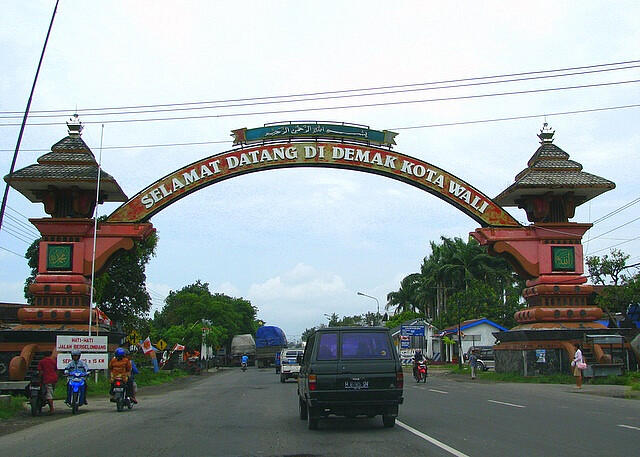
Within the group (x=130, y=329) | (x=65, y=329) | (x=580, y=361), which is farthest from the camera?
(x=130, y=329)

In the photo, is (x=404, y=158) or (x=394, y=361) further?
(x=404, y=158)

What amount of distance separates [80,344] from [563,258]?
22289 mm

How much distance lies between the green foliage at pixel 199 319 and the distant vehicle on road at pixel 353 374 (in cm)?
5592

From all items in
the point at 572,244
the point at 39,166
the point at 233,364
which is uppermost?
the point at 39,166

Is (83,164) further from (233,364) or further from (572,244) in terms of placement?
(233,364)

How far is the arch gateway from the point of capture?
32.2 m

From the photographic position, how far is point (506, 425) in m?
13.4

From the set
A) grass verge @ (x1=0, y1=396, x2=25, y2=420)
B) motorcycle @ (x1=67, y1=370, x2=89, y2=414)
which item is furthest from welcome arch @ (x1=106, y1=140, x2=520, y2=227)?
motorcycle @ (x1=67, y1=370, x2=89, y2=414)

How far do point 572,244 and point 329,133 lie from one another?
42.4 ft

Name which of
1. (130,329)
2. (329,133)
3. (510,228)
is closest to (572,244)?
(510,228)

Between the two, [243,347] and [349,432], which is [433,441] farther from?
[243,347]

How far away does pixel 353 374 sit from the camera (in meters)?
12.6

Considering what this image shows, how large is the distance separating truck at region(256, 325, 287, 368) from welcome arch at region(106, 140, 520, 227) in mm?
35222

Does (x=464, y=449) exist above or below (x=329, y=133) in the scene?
below
